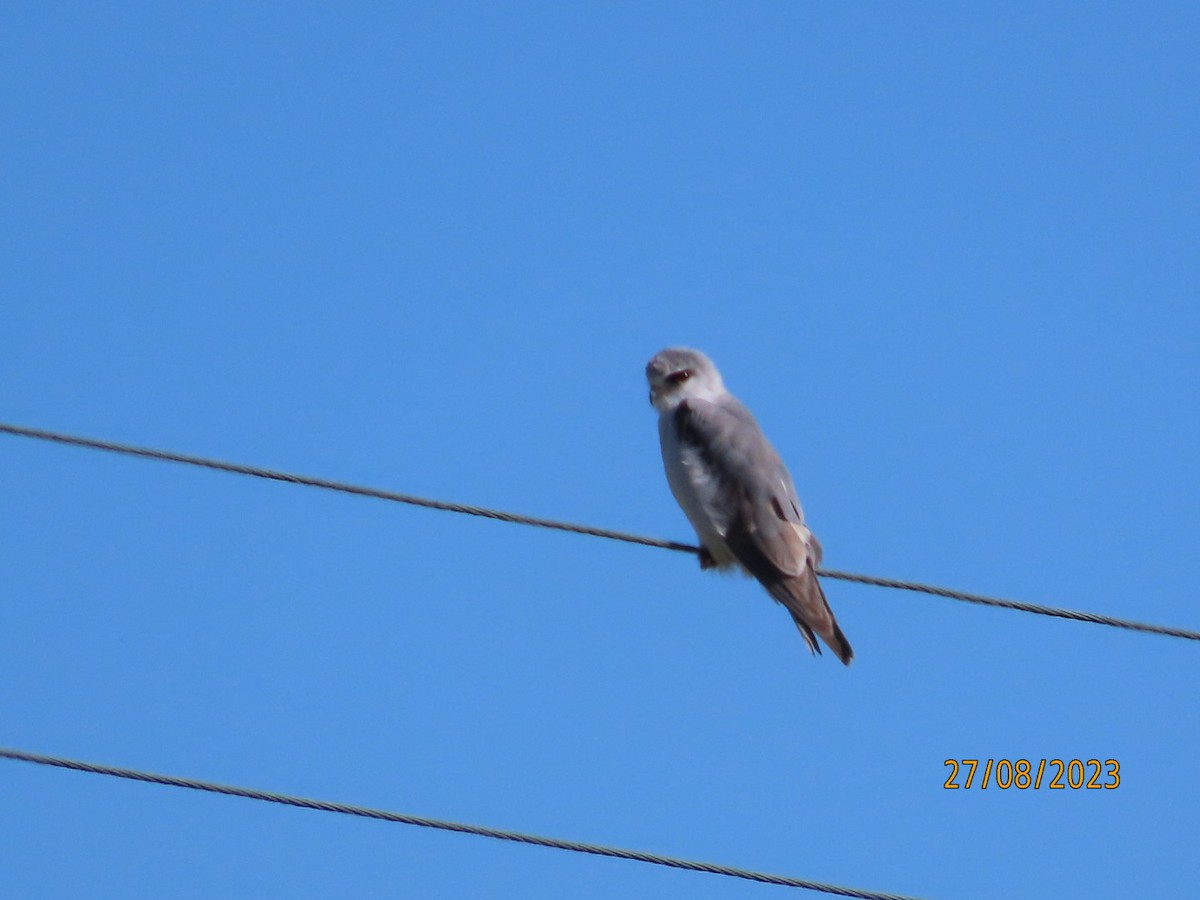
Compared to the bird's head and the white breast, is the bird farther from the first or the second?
the bird's head

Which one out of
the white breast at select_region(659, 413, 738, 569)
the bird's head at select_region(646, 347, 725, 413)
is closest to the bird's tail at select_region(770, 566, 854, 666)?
the white breast at select_region(659, 413, 738, 569)

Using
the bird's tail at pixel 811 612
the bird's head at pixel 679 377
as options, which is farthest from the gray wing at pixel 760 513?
the bird's head at pixel 679 377

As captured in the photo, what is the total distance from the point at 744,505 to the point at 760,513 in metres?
0.08

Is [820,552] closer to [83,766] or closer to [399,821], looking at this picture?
[399,821]

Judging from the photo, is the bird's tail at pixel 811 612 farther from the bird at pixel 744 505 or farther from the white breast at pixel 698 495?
the white breast at pixel 698 495

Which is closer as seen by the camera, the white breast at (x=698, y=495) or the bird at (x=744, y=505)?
the bird at (x=744, y=505)

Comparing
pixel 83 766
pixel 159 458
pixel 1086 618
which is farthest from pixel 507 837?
pixel 1086 618

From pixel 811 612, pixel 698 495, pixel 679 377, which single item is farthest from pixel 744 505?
pixel 679 377

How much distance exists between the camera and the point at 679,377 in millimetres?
8164

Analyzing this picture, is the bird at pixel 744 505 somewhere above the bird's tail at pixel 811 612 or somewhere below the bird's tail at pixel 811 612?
above

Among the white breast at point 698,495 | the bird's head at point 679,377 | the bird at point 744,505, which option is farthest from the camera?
the bird's head at point 679,377

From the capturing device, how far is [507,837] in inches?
192

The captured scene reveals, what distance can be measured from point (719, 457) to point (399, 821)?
3060 millimetres

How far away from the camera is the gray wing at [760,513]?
7039 mm
